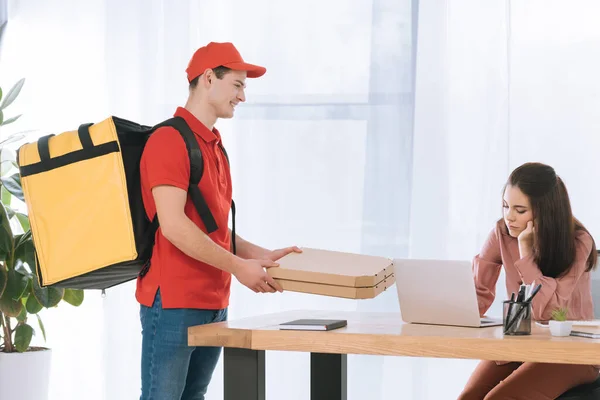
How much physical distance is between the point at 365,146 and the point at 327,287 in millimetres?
1625

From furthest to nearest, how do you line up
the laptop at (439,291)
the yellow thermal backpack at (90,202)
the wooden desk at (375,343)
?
the yellow thermal backpack at (90,202) < the laptop at (439,291) < the wooden desk at (375,343)

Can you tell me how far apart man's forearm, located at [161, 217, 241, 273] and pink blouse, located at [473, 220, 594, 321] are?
0.85 meters

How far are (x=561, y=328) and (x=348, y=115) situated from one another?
1.93m

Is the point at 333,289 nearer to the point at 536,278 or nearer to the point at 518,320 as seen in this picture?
the point at 518,320

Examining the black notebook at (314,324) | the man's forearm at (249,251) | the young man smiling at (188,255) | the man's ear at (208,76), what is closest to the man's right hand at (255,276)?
the young man smiling at (188,255)

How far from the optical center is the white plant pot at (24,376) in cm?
343

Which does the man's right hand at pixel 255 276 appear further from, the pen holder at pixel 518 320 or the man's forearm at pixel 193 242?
the pen holder at pixel 518 320

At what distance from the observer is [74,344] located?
3973mm

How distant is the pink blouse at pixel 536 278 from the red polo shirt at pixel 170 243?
2.68 feet

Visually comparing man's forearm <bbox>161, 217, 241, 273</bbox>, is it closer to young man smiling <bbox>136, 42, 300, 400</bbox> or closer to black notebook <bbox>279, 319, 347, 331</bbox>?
young man smiling <bbox>136, 42, 300, 400</bbox>

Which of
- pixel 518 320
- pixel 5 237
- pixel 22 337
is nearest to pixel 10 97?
pixel 5 237

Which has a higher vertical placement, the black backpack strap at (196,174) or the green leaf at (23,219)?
the black backpack strap at (196,174)

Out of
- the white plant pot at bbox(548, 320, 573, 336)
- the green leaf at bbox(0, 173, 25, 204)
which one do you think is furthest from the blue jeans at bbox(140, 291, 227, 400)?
the green leaf at bbox(0, 173, 25, 204)

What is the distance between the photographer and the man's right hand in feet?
7.06
